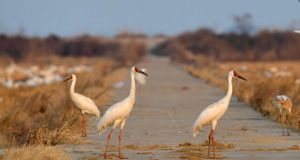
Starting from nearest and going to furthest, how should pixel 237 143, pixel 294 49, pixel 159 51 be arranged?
pixel 237 143
pixel 294 49
pixel 159 51

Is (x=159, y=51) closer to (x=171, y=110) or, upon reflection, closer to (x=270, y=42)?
(x=270, y=42)

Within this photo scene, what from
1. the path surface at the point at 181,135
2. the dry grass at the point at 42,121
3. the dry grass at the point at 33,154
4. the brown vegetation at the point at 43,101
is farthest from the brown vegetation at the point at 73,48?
the dry grass at the point at 33,154

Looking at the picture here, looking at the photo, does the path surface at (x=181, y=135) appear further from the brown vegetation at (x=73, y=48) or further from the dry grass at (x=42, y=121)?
the brown vegetation at (x=73, y=48)

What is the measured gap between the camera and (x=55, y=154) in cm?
937

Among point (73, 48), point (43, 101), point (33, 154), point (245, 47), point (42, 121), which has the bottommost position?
point (33, 154)

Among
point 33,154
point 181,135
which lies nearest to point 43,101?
point 181,135

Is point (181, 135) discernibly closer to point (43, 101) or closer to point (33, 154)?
point (33, 154)

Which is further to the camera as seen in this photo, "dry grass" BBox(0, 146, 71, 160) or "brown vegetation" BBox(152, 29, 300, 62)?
"brown vegetation" BBox(152, 29, 300, 62)

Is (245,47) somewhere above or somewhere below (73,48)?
below

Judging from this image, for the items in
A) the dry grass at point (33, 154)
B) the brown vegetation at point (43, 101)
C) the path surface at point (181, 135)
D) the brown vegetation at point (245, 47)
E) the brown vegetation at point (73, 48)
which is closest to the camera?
the dry grass at point (33, 154)

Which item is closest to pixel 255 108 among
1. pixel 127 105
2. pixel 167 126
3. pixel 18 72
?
pixel 167 126

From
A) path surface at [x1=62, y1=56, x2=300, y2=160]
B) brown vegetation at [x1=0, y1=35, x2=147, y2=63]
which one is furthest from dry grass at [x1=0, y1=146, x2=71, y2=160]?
brown vegetation at [x1=0, y1=35, x2=147, y2=63]

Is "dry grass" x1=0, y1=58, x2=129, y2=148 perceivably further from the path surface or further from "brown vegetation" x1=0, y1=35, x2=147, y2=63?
"brown vegetation" x1=0, y1=35, x2=147, y2=63

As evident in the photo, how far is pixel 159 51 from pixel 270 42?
→ 31.1m
